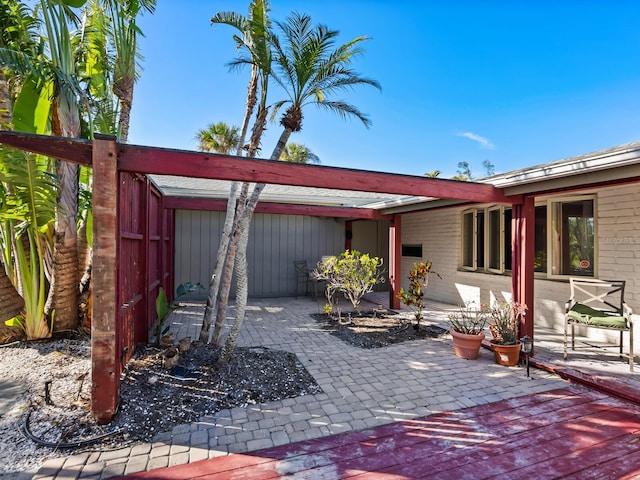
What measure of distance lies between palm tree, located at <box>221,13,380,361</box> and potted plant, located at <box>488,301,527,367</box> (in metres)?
3.34

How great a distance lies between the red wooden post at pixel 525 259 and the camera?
14.2 ft

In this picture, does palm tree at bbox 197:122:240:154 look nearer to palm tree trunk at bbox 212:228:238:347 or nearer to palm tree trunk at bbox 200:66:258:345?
palm tree trunk at bbox 200:66:258:345

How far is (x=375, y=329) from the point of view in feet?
19.0

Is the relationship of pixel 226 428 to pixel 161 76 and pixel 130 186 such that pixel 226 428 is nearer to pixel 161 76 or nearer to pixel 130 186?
pixel 130 186

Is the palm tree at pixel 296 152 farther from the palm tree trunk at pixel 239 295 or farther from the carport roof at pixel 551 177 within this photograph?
the palm tree trunk at pixel 239 295

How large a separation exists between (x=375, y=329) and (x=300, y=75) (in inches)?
170

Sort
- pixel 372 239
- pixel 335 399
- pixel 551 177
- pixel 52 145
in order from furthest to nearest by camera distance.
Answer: pixel 372 239 → pixel 551 177 → pixel 335 399 → pixel 52 145

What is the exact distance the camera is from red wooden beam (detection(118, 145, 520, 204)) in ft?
9.08

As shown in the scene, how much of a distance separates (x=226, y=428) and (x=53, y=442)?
1.25 metres

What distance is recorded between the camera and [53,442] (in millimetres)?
2379

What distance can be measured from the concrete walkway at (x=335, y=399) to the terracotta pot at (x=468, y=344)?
114 mm

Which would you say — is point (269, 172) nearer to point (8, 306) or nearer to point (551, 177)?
point (551, 177)

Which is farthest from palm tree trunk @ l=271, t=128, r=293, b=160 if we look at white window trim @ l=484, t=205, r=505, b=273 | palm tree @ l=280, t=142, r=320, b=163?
palm tree @ l=280, t=142, r=320, b=163

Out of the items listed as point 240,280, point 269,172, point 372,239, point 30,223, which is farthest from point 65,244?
point 372,239
